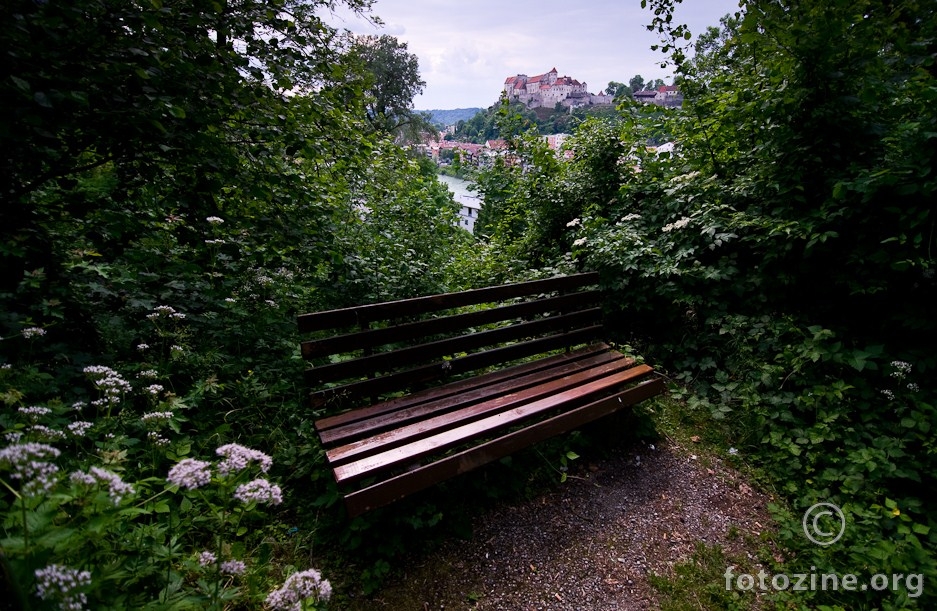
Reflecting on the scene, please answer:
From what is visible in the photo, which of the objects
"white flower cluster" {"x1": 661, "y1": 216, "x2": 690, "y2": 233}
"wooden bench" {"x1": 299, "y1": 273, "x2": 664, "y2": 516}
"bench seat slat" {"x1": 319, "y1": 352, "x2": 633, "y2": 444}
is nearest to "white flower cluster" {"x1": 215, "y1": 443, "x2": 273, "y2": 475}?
"wooden bench" {"x1": 299, "y1": 273, "x2": 664, "y2": 516}

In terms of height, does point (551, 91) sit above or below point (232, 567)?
above

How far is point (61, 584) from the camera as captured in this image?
101 centimetres

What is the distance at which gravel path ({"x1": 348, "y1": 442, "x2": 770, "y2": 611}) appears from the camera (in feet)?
6.72

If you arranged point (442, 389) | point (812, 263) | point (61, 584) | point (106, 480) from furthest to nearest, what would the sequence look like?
point (812, 263) → point (442, 389) → point (106, 480) → point (61, 584)

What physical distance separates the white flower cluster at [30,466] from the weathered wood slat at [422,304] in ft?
4.14

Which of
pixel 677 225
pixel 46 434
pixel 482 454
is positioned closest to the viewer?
pixel 46 434

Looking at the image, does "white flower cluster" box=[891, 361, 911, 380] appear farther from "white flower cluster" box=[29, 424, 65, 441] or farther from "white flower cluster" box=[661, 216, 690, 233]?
"white flower cluster" box=[29, 424, 65, 441]

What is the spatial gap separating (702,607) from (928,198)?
340cm

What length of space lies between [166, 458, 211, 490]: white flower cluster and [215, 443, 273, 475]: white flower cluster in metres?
0.07

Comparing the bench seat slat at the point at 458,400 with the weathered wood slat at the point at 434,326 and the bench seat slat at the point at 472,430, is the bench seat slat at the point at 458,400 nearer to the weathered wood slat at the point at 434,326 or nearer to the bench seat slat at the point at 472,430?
the bench seat slat at the point at 472,430

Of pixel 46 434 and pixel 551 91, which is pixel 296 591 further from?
pixel 551 91

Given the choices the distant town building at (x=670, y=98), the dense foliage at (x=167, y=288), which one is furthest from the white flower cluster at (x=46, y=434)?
the distant town building at (x=670, y=98)

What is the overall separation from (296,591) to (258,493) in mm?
357

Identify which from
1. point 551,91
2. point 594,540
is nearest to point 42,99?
point 594,540
